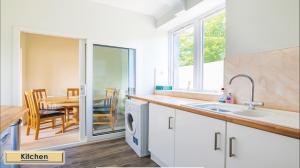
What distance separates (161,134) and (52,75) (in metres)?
3.77

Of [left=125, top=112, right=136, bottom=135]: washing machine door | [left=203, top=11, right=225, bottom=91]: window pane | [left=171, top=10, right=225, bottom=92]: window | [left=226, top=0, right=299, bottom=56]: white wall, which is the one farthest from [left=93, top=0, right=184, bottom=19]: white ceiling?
[left=125, top=112, right=136, bottom=135]: washing machine door

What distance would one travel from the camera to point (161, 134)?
76.0 inches

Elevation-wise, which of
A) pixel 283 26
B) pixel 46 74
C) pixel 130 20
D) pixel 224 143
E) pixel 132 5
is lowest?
pixel 224 143

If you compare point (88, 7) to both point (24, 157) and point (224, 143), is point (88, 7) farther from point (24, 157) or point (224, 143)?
point (224, 143)

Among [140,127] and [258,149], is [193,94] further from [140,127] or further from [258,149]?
[258,149]

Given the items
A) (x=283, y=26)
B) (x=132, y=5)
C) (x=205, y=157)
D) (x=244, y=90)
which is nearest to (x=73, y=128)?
(x=132, y=5)

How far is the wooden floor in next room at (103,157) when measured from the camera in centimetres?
202

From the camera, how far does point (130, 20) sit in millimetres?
3004

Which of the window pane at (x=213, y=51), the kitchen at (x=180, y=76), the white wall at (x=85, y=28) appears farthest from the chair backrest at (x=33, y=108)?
the window pane at (x=213, y=51)

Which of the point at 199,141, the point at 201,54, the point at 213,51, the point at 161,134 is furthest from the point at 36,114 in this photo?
the point at 213,51

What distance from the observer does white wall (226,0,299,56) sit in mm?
1313

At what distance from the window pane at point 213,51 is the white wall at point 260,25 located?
390mm

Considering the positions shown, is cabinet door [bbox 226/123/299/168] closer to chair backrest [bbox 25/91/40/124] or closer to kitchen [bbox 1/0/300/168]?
kitchen [bbox 1/0/300/168]

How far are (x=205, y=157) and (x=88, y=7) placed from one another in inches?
105
